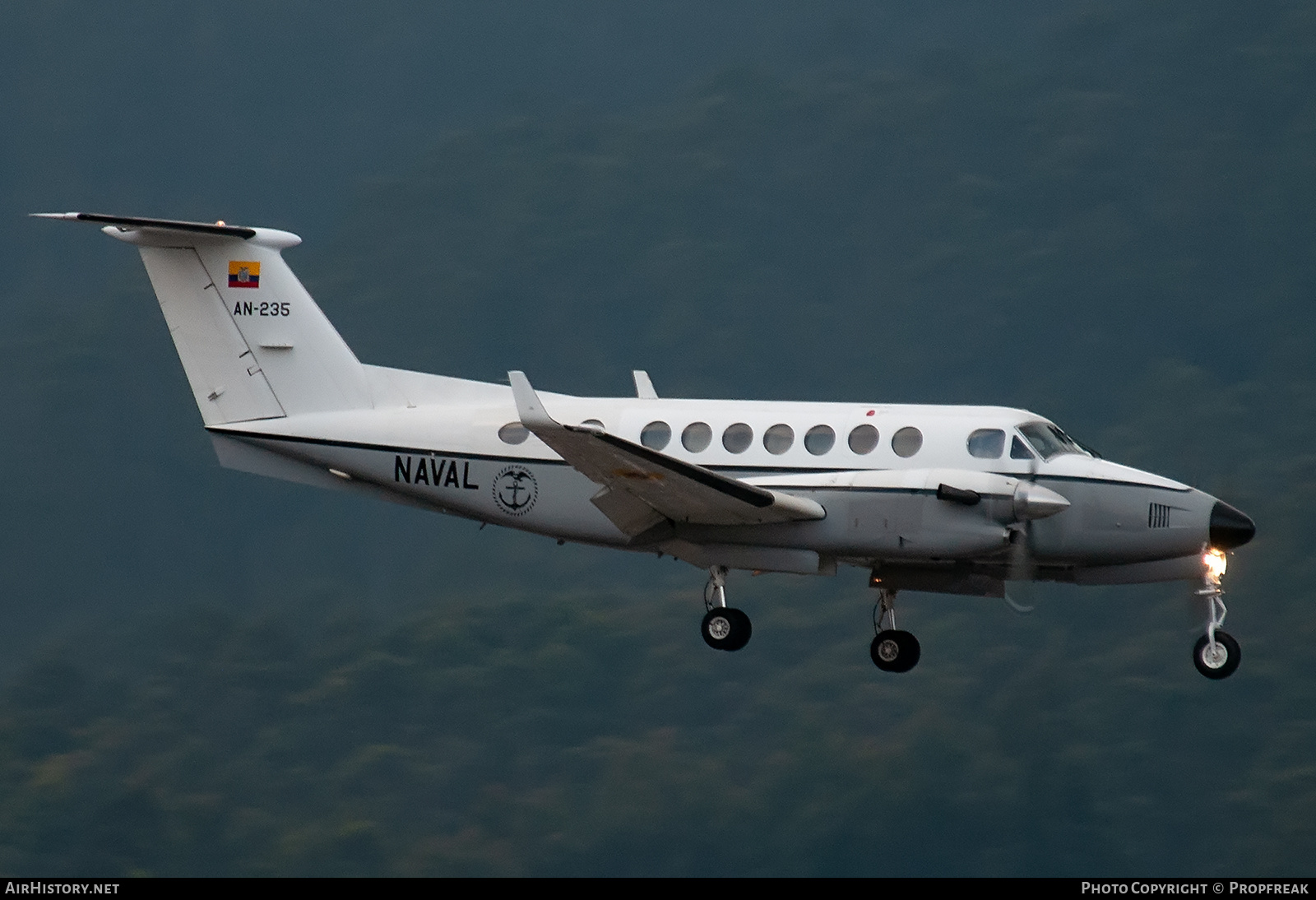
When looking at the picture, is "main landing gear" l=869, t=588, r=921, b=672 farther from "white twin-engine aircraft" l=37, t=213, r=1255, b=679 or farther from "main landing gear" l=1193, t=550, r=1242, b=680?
"main landing gear" l=1193, t=550, r=1242, b=680

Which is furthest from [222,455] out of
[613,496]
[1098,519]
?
[1098,519]

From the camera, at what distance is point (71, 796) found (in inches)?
1821

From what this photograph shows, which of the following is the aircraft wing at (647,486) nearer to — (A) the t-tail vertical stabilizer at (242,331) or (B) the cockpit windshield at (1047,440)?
(B) the cockpit windshield at (1047,440)

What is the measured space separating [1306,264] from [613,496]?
63248mm

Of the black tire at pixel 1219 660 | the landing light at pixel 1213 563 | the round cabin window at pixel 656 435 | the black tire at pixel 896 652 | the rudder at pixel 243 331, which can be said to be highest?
the rudder at pixel 243 331

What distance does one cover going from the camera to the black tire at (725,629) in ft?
68.0

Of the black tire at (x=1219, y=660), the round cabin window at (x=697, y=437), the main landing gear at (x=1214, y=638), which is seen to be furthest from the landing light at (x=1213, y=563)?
the round cabin window at (x=697, y=437)

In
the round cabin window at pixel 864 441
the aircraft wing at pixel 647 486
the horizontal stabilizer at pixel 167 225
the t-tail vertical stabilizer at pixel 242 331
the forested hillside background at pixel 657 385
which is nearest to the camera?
the aircraft wing at pixel 647 486

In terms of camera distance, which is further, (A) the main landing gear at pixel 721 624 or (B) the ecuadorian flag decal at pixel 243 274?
(B) the ecuadorian flag decal at pixel 243 274

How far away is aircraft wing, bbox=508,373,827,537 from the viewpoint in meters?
18.4

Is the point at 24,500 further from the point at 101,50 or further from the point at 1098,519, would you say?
the point at 1098,519

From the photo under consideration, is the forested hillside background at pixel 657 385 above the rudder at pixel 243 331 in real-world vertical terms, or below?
above

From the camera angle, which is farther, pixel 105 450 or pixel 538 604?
pixel 105 450

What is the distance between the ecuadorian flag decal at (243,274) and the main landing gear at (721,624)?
690cm
